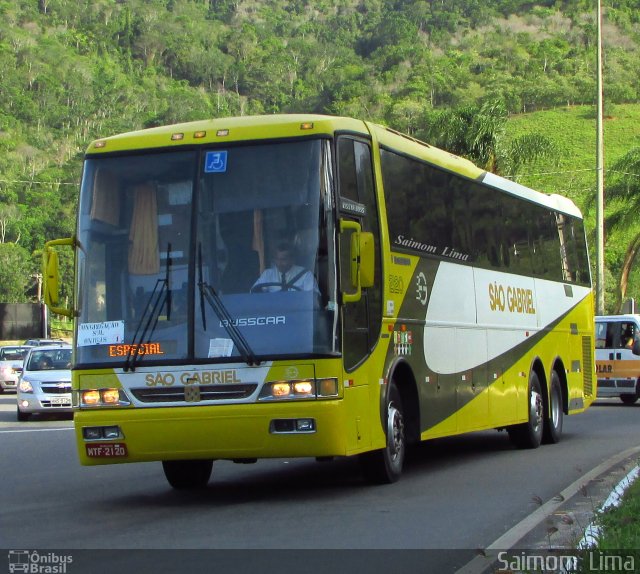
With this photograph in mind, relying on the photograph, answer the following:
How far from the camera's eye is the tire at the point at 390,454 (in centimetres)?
1252

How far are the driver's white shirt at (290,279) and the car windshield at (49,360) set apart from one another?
16.5 m

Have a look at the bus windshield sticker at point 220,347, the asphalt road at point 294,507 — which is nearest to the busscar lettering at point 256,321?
the bus windshield sticker at point 220,347

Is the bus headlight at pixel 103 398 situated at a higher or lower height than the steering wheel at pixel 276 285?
lower

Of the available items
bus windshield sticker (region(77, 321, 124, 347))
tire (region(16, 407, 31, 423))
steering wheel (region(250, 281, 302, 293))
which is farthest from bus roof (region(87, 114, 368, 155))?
tire (region(16, 407, 31, 423))

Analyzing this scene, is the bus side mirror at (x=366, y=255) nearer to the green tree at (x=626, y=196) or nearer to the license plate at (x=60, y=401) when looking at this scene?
the license plate at (x=60, y=401)

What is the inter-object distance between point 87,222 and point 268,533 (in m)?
3.59

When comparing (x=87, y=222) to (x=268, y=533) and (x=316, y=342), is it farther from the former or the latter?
(x=268, y=533)

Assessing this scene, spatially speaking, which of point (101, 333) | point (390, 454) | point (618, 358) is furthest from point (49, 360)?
point (101, 333)

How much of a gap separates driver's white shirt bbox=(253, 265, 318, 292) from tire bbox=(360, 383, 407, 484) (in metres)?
1.68

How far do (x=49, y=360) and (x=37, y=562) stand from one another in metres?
19.2

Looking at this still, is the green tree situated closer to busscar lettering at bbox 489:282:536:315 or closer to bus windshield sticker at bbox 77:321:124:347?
busscar lettering at bbox 489:282:536:315

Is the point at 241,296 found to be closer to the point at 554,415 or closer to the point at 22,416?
the point at 554,415

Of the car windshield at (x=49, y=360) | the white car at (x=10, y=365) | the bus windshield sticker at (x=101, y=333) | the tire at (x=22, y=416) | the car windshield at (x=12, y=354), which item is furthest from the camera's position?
the car windshield at (x=12, y=354)

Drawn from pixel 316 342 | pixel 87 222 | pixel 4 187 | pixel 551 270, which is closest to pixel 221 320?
pixel 316 342
